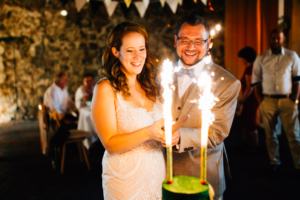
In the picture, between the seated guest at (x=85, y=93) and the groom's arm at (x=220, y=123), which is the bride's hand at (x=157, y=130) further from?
the seated guest at (x=85, y=93)

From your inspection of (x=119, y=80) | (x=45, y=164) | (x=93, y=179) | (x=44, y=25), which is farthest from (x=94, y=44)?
(x=119, y=80)

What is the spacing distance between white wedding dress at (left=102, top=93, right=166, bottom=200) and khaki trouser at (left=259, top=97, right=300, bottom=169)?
2.83 metres

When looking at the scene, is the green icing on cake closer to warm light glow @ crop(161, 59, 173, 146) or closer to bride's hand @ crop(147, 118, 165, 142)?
warm light glow @ crop(161, 59, 173, 146)

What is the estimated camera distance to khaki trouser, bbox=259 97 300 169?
3672mm

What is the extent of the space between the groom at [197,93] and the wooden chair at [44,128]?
10.7 feet

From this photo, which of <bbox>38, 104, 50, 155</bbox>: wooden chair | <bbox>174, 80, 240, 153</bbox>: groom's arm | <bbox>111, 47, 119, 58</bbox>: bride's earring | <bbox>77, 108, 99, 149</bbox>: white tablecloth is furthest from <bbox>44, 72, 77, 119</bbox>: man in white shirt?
<bbox>174, 80, 240, 153</bbox>: groom's arm

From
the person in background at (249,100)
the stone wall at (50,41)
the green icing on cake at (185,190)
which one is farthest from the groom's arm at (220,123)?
the stone wall at (50,41)

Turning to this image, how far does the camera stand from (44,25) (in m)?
7.91

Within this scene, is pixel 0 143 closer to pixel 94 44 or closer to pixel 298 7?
pixel 94 44

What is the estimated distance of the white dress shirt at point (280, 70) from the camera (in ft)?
12.0

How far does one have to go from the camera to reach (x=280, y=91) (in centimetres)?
370

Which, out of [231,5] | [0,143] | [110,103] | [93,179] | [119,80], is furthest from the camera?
[231,5]

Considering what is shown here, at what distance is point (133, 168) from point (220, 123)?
23.9 inches

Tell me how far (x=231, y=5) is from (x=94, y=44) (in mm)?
4471
